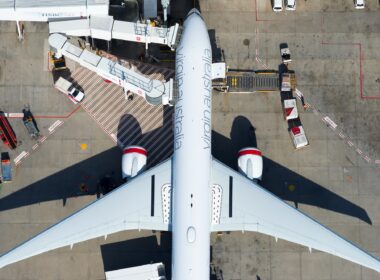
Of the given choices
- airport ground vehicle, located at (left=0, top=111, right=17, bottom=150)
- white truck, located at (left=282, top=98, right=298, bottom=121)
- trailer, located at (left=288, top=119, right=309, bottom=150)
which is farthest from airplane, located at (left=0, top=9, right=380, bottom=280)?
airport ground vehicle, located at (left=0, top=111, right=17, bottom=150)

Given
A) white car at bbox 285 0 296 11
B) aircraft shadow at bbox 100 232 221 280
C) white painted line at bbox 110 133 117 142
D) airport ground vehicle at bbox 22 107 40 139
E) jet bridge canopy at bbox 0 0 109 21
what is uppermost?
white car at bbox 285 0 296 11

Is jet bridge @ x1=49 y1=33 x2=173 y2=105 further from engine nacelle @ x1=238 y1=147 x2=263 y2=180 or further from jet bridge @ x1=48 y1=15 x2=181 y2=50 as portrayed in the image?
engine nacelle @ x1=238 y1=147 x2=263 y2=180

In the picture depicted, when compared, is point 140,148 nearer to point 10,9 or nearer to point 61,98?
point 61,98

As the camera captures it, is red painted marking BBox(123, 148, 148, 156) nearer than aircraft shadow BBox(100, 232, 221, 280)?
Yes

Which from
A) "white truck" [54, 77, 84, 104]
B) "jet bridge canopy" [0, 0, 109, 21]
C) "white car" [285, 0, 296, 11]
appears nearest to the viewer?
"jet bridge canopy" [0, 0, 109, 21]

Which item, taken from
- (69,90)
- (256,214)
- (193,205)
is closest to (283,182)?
(256,214)

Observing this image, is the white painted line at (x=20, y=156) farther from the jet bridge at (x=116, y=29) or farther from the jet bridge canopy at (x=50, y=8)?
the jet bridge canopy at (x=50, y=8)
